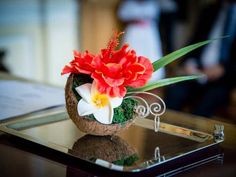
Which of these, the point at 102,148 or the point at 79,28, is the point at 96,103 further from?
the point at 79,28

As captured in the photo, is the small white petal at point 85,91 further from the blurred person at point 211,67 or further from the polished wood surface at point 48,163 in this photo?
the blurred person at point 211,67

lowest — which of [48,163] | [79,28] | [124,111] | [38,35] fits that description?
[48,163]

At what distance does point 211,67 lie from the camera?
2381 millimetres

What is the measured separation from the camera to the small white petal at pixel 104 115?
2.66 ft

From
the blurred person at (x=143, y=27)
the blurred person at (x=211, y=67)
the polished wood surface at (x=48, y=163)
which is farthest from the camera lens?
the blurred person at (x=143, y=27)

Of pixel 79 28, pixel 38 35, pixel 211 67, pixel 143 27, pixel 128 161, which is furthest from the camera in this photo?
pixel 79 28

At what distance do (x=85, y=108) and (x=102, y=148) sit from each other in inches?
2.8

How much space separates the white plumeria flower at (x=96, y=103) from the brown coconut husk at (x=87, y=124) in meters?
0.01

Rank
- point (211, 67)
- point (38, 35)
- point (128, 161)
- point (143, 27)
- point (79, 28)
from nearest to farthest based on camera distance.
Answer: point (128, 161) → point (211, 67) → point (143, 27) → point (38, 35) → point (79, 28)

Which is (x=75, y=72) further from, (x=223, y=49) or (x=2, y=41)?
(x=2, y=41)

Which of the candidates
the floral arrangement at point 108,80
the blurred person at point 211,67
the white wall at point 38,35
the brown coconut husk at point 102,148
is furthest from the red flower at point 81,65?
the white wall at point 38,35

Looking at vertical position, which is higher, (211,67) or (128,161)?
(211,67)

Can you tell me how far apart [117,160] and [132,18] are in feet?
6.75

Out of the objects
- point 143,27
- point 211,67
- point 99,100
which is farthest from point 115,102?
point 143,27
